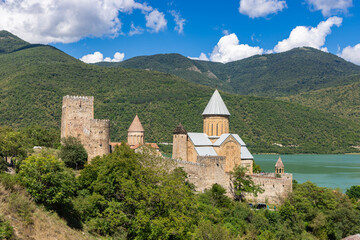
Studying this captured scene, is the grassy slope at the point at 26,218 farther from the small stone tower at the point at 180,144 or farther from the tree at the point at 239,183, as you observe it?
the small stone tower at the point at 180,144

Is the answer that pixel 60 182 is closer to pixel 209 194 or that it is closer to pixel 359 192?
pixel 209 194

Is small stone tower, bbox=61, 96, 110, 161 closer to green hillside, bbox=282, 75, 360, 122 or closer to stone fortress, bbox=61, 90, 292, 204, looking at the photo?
stone fortress, bbox=61, 90, 292, 204

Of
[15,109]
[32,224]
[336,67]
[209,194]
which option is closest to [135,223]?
[32,224]

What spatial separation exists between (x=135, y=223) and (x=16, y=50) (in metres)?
95.6

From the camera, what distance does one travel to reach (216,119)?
3027cm

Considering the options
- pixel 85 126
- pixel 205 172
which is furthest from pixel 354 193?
pixel 85 126

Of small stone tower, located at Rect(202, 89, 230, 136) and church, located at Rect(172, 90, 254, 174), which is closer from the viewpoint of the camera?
church, located at Rect(172, 90, 254, 174)

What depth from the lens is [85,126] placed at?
23.4m

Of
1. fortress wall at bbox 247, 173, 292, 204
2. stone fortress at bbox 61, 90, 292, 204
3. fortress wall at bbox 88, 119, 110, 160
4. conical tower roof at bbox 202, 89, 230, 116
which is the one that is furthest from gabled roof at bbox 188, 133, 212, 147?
fortress wall at bbox 88, 119, 110, 160

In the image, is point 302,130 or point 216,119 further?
point 302,130

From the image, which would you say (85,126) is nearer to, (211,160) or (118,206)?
(211,160)

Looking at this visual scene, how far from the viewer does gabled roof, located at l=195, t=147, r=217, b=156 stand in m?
26.9

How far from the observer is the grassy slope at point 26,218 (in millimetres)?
9961

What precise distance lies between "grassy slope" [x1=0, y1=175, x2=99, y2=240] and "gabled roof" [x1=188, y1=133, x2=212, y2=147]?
16.2 m
